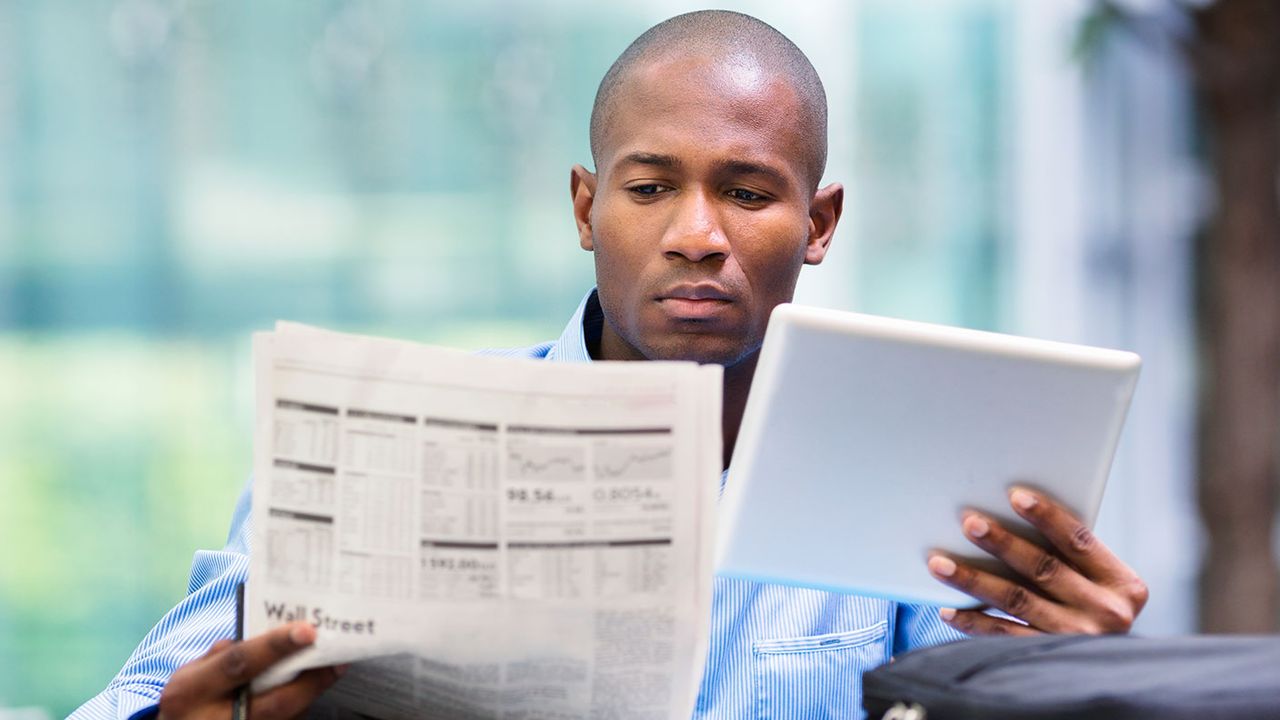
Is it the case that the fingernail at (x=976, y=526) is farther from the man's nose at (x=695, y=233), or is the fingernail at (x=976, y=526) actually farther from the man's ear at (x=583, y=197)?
the man's ear at (x=583, y=197)

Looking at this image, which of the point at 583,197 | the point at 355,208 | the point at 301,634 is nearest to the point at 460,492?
the point at 301,634

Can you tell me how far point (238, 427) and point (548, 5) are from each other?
130 cm

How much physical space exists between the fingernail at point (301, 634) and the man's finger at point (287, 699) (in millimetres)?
48

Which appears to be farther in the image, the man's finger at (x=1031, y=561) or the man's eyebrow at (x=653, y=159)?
the man's eyebrow at (x=653, y=159)

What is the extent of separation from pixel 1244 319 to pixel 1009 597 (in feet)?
7.63

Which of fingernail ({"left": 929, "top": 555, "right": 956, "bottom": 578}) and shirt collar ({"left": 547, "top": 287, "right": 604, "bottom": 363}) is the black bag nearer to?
fingernail ({"left": 929, "top": 555, "right": 956, "bottom": 578})

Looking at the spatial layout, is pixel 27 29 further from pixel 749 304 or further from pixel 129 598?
pixel 749 304

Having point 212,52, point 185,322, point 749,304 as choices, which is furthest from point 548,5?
point 749,304

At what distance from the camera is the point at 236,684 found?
1.01 metres

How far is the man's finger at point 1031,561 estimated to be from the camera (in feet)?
3.70

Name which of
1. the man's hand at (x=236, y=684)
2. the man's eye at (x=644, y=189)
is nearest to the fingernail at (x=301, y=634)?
the man's hand at (x=236, y=684)

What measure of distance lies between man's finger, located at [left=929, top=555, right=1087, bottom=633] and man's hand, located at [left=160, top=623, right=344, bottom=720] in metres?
0.50

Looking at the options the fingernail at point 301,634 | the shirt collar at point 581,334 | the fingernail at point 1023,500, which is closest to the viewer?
the fingernail at point 301,634

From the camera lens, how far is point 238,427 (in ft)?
11.5
